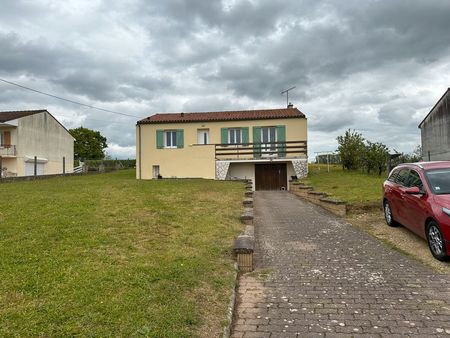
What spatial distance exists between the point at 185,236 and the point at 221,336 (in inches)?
146

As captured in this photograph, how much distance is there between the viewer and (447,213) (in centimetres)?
616

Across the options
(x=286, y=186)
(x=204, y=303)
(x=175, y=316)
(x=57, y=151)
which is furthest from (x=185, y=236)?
(x=57, y=151)

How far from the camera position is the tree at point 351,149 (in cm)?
2547

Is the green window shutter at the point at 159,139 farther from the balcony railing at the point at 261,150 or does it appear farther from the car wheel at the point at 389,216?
Result: the car wheel at the point at 389,216

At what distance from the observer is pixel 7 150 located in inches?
1287

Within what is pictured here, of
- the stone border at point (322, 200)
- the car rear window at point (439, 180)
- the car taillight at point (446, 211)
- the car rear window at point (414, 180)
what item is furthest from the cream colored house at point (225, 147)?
the car taillight at point (446, 211)

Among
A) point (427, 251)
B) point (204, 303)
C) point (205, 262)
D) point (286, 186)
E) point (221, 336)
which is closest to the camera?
point (221, 336)

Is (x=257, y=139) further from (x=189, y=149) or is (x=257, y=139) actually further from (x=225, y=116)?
(x=189, y=149)

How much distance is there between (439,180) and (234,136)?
19.5 metres

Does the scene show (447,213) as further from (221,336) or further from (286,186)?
(286,186)

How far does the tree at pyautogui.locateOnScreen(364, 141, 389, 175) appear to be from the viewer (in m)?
23.4

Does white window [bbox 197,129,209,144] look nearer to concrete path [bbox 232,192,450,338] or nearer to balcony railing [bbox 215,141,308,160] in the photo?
balcony railing [bbox 215,141,308,160]

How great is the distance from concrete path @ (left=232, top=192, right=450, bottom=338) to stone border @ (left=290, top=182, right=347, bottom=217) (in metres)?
3.43

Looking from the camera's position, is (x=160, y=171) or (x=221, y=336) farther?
(x=160, y=171)
